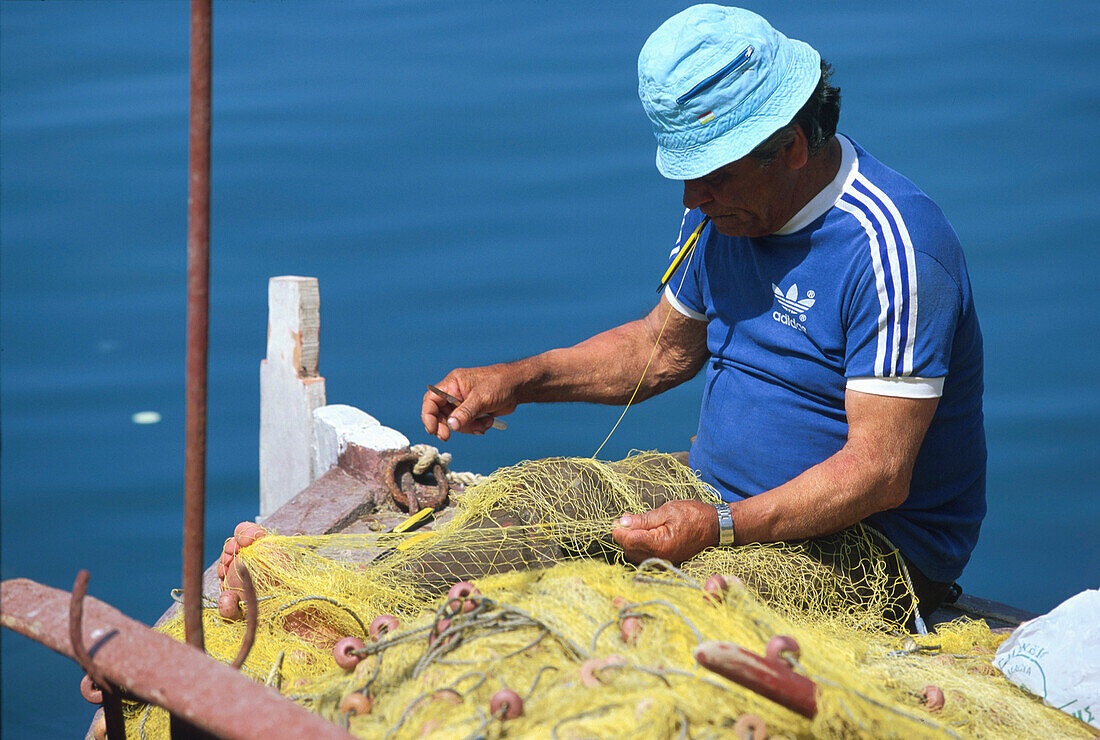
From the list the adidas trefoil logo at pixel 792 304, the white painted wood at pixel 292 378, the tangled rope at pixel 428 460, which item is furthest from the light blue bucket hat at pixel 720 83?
the white painted wood at pixel 292 378

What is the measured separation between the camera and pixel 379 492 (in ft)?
12.5

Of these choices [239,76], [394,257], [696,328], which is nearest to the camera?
[696,328]

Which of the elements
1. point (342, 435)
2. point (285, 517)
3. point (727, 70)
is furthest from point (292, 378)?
point (727, 70)

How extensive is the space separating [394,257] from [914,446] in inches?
213

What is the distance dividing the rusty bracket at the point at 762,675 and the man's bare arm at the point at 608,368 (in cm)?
164

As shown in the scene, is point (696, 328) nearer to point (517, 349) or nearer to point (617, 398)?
point (617, 398)

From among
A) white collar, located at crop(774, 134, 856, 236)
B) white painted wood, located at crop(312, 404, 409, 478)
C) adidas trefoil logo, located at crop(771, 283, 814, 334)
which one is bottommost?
white painted wood, located at crop(312, 404, 409, 478)

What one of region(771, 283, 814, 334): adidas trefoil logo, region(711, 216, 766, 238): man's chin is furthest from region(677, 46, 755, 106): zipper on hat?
region(771, 283, 814, 334): adidas trefoil logo

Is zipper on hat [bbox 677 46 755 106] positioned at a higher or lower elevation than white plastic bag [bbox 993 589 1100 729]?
higher

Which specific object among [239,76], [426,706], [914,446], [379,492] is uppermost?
[239,76]

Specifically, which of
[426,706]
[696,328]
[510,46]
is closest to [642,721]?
[426,706]

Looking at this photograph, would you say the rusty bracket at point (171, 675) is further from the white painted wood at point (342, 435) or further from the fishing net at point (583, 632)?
the white painted wood at point (342, 435)

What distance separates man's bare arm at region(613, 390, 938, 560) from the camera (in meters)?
2.24

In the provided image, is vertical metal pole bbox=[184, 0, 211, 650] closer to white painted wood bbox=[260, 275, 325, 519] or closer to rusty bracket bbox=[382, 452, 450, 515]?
rusty bracket bbox=[382, 452, 450, 515]
